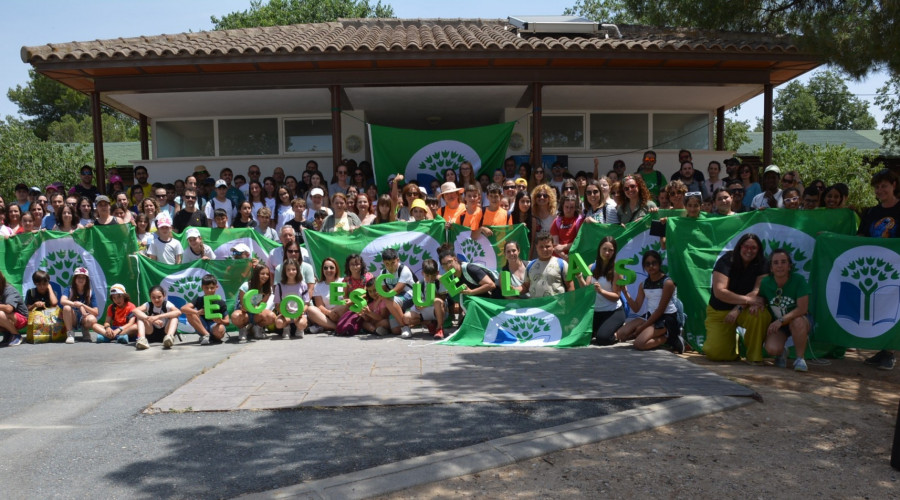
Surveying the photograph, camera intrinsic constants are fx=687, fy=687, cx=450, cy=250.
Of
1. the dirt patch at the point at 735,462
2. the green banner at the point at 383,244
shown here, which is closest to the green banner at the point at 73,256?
the green banner at the point at 383,244

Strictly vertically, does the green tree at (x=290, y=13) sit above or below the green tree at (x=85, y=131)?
above

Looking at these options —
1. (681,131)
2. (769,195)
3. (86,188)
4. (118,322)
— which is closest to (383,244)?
(118,322)

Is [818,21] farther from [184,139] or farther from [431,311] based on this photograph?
[184,139]

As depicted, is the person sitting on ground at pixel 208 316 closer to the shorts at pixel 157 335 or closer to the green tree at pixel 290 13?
the shorts at pixel 157 335

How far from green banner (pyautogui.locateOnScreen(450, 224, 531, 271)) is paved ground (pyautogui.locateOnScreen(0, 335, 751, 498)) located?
1.99 metres

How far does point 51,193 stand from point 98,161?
120 cm

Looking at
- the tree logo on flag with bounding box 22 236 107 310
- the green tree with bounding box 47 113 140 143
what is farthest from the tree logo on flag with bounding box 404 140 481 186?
the green tree with bounding box 47 113 140 143

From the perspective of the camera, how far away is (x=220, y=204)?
37.5 ft

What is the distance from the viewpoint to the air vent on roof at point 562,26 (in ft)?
42.6

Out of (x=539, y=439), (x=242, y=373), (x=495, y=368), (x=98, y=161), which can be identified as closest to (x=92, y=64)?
(x=98, y=161)

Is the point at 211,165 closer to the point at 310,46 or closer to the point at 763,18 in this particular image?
the point at 310,46

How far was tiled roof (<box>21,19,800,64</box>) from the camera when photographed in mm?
11578

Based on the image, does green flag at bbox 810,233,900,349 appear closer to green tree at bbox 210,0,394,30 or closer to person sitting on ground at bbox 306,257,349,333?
person sitting on ground at bbox 306,257,349,333

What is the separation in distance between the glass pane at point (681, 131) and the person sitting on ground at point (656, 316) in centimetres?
727
